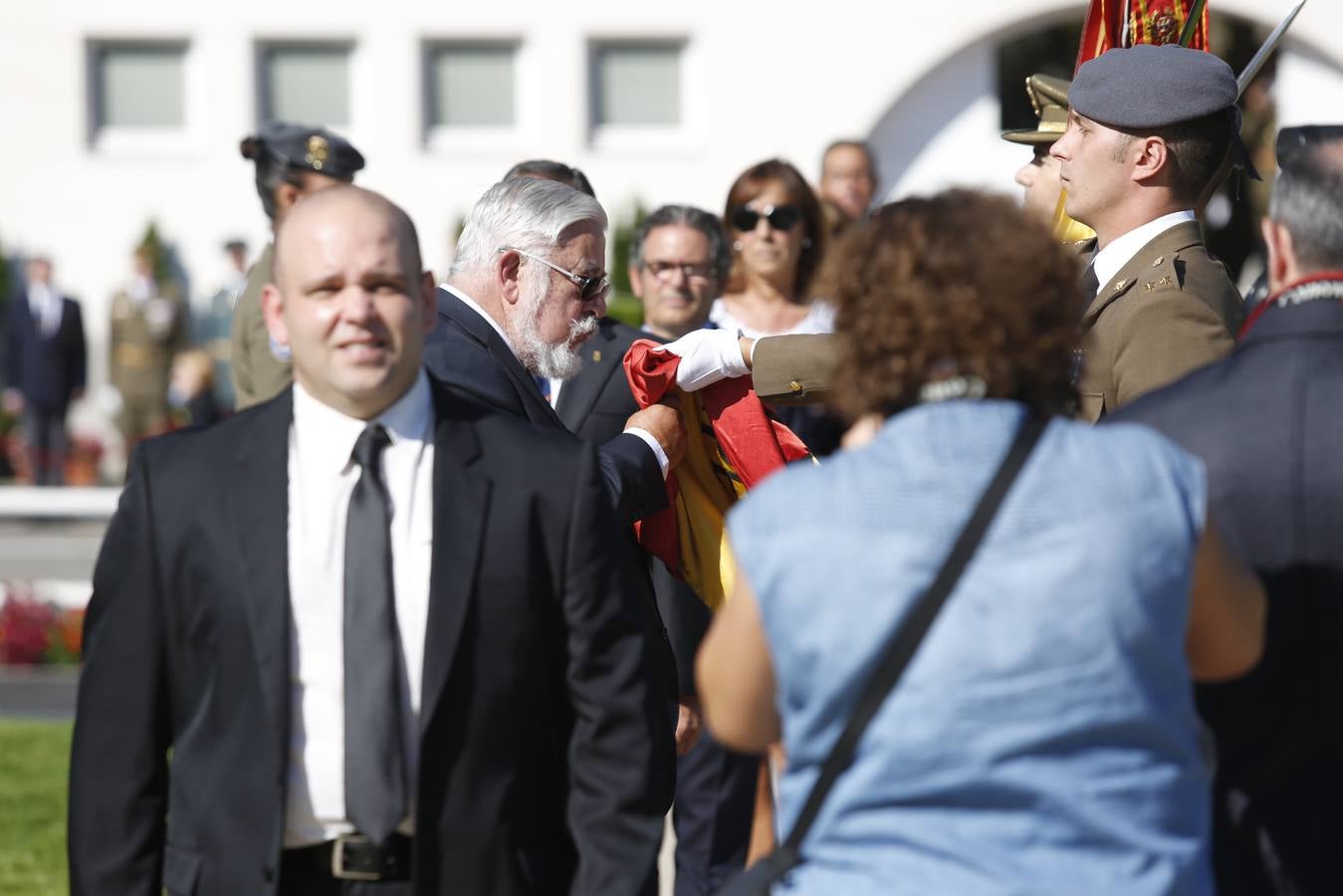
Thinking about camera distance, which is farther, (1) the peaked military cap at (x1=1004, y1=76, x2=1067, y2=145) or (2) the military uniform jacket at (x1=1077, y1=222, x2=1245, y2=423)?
(1) the peaked military cap at (x1=1004, y1=76, x2=1067, y2=145)

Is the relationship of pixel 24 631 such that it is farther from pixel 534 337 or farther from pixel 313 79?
pixel 313 79

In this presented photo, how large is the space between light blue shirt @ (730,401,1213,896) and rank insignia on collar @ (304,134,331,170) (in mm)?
4519

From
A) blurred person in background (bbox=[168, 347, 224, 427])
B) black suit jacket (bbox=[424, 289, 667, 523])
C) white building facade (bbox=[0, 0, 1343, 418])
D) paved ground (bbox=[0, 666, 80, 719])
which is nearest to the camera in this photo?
black suit jacket (bbox=[424, 289, 667, 523])

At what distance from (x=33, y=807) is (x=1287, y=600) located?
595cm

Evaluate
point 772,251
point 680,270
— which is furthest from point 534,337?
point 772,251

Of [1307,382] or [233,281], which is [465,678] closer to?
[1307,382]

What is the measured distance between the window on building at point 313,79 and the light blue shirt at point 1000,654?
17.7 meters

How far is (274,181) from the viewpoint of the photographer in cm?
671

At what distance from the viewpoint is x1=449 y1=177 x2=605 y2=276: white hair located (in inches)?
174

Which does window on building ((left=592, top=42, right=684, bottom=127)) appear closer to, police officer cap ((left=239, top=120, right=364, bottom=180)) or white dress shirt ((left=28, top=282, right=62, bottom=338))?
white dress shirt ((left=28, top=282, right=62, bottom=338))

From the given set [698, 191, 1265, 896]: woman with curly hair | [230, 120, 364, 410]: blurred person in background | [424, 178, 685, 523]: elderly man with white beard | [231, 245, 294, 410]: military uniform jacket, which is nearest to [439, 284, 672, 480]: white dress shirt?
[424, 178, 685, 523]: elderly man with white beard

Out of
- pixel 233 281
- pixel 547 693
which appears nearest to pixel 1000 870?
pixel 547 693

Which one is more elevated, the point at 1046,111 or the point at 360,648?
the point at 1046,111

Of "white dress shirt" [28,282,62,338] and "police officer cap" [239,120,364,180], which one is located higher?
"police officer cap" [239,120,364,180]
